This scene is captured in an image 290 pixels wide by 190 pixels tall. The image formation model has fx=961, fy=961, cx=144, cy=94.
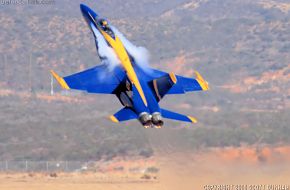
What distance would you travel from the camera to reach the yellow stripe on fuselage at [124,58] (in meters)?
47.4

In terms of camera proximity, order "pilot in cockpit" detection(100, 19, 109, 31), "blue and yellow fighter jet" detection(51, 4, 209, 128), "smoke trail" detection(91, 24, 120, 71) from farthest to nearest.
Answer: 1. "pilot in cockpit" detection(100, 19, 109, 31)
2. "smoke trail" detection(91, 24, 120, 71)
3. "blue and yellow fighter jet" detection(51, 4, 209, 128)

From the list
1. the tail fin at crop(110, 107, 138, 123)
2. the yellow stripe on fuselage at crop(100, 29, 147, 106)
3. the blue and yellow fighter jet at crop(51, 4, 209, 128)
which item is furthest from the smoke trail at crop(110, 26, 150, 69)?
the tail fin at crop(110, 107, 138, 123)

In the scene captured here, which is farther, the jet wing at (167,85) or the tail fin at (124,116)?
the jet wing at (167,85)

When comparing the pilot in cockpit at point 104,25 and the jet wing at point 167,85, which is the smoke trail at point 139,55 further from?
the pilot in cockpit at point 104,25

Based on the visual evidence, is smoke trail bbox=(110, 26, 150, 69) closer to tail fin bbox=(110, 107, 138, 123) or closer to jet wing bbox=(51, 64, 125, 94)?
jet wing bbox=(51, 64, 125, 94)

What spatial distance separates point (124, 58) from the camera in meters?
49.8

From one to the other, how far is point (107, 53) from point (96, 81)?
5.84 ft

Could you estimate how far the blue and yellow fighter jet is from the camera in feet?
151

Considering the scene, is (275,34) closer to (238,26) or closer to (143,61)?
(238,26)

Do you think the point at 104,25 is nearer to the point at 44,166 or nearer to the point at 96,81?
the point at 96,81

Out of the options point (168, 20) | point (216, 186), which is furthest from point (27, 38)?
point (216, 186)

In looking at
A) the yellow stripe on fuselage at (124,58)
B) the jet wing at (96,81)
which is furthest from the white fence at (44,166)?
the jet wing at (96,81)

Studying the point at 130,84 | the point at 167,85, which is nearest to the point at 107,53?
the point at 130,84

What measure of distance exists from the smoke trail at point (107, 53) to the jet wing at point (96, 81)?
0.31 meters
